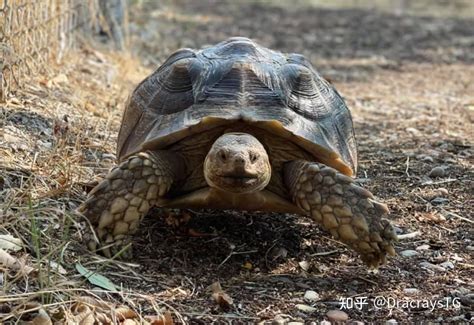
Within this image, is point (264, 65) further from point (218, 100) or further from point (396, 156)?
point (396, 156)

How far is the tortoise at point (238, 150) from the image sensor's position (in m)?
2.82

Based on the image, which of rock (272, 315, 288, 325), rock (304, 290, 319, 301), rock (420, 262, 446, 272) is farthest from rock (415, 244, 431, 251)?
rock (272, 315, 288, 325)

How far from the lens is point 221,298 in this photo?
252 cm

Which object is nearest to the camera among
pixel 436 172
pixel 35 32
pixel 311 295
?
pixel 311 295

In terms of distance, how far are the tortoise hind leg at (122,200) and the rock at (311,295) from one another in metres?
0.67

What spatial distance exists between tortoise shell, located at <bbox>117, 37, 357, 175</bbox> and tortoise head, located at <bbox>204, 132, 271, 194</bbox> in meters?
0.17

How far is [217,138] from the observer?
3.11 m

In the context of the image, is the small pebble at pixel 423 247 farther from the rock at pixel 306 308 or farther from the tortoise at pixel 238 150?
the rock at pixel 306 308

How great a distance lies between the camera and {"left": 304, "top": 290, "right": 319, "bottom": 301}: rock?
2643 millimetres

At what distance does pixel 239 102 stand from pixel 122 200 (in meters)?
0.63

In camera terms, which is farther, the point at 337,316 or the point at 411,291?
the point at 411,291

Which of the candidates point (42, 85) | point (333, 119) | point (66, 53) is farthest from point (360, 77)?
point (333, 119)

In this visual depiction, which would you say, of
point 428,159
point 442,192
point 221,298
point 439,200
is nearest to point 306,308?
point 221,298

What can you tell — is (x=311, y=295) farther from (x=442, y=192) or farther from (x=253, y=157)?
(x=442, y=192)
